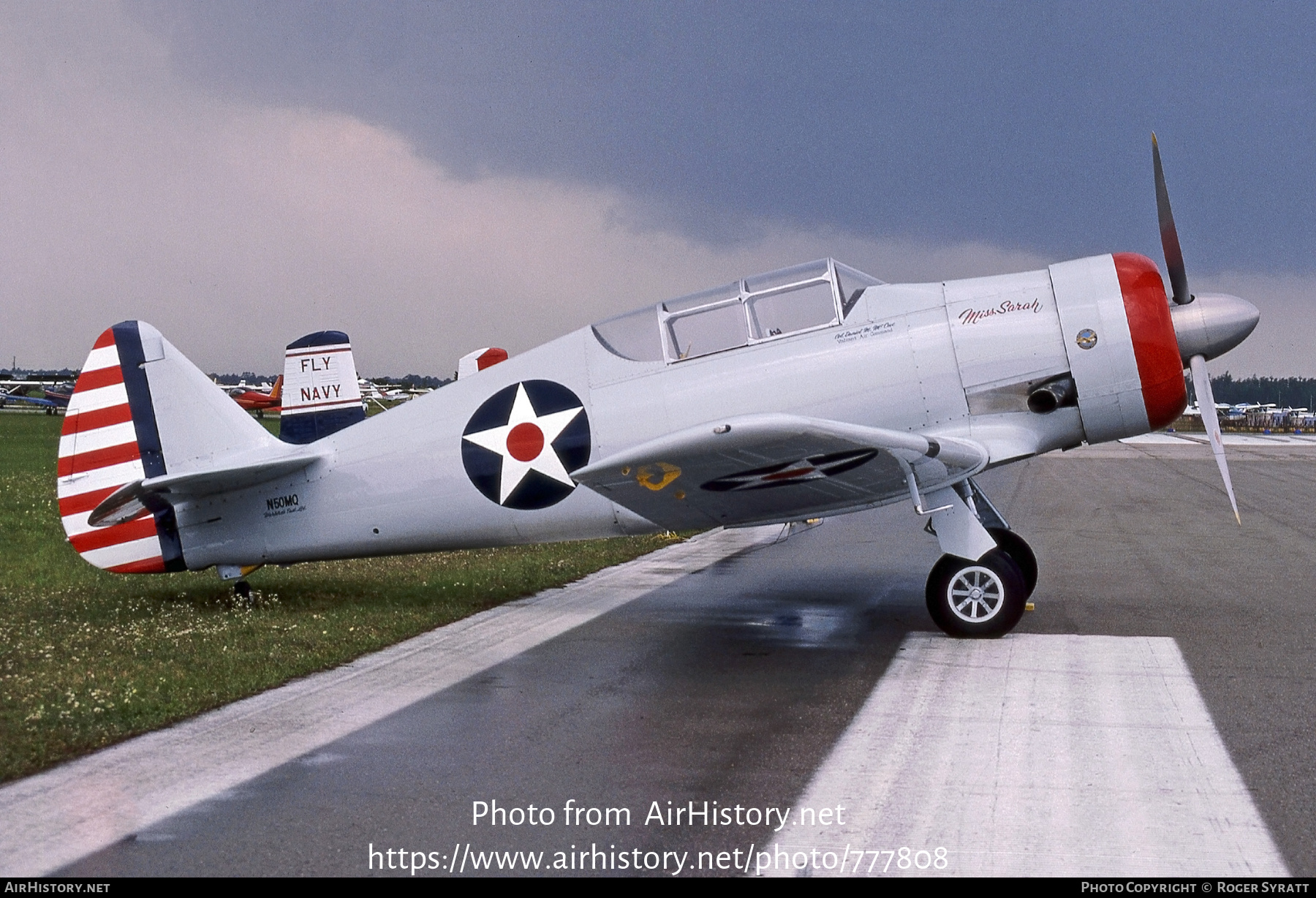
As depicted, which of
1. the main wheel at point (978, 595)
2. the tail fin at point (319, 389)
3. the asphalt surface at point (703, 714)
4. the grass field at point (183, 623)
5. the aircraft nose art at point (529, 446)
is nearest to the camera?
the asphalt surface at point (703, 714)

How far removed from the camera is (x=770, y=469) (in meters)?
6.98

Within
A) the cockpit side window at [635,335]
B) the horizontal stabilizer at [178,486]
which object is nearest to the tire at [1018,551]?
the cockpit side window at [635,335]

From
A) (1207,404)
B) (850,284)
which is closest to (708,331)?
(850,284)

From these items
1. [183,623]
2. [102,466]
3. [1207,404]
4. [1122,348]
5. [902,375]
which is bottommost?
[183,623]

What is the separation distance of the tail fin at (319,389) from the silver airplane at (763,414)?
2.34m

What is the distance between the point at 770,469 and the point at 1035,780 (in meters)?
2.79

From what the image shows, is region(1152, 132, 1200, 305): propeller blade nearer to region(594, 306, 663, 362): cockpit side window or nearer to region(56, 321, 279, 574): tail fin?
region(594, 306, 663, 362): cockpit side window

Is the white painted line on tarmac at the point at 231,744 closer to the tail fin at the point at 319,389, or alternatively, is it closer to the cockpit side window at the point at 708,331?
the cockpit side window at the point at 708,331

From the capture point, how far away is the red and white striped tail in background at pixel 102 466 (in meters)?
8.91

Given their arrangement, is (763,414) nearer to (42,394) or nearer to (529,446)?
(529,446)

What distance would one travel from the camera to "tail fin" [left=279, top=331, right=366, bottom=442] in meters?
11.2

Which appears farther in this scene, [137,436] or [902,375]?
[137,436]

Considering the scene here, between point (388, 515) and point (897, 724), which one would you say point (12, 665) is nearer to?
point (388, 515)

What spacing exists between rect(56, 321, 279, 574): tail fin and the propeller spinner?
7.11 m
